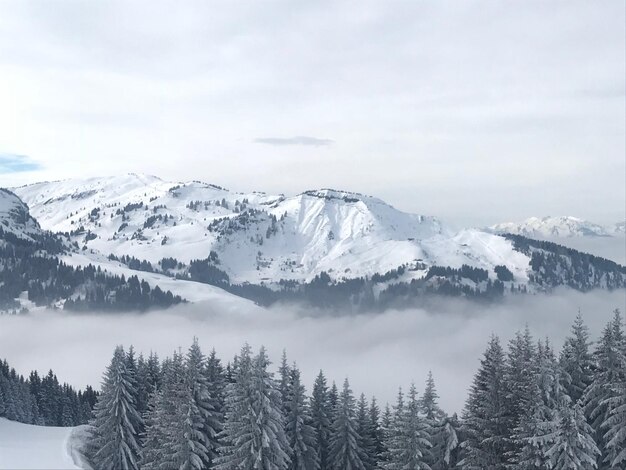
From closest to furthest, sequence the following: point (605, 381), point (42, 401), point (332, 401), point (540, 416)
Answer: point (540, 416), point (605, 381), point (332, 401), point (42, 401)

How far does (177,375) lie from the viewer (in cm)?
5803

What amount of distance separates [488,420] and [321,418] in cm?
2190

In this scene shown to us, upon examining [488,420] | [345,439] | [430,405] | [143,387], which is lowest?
[345,439]

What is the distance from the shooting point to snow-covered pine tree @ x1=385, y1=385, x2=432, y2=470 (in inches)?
1865

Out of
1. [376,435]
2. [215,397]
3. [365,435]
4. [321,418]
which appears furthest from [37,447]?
[376,435]

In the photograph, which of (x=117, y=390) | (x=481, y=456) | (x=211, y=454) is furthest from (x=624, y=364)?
(x=117, y=390)

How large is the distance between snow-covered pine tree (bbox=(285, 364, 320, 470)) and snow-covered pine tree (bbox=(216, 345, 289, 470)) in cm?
947

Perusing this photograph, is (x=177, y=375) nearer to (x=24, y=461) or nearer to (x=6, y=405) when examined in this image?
(x=24, y=461)

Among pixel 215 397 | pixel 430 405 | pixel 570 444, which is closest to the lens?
pixel 570 444

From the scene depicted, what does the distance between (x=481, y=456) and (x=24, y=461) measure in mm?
41205

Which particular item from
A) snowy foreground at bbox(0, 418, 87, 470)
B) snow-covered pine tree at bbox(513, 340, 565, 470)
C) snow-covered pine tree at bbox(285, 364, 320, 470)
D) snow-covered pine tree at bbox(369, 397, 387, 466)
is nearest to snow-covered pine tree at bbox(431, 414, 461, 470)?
snow-covered pine tree at bbox(513, 340, 565, 470)

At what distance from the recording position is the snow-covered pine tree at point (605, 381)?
45.4 metres

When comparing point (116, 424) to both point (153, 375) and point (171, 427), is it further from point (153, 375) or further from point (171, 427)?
point (153, 375)

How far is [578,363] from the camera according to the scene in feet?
A: 163
